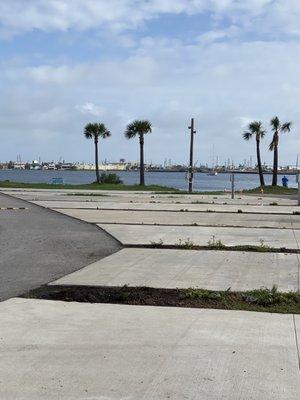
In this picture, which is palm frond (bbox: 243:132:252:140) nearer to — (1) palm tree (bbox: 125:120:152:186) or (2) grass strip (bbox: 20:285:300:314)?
(1) palm tree (bbox: 125:120:152:186)

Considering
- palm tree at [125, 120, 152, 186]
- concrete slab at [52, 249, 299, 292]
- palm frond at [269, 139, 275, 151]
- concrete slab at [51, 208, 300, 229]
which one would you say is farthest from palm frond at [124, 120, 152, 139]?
concrete slab at [52, 249, 299, 292]

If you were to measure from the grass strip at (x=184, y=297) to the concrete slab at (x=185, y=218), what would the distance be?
10400mm

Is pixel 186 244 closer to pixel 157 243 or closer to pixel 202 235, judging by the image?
pixel 157 243

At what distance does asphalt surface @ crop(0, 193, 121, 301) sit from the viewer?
922 cm

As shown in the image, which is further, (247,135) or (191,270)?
(247,135)

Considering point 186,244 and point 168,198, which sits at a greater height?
point 186,244

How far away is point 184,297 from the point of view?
25.2 ft

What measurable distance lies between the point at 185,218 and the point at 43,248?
28.5ft

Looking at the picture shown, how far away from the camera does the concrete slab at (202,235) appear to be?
13.9 m

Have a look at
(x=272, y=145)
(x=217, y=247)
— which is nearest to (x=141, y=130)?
(x=272, y=145)

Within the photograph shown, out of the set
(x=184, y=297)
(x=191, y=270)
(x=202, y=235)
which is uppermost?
(x=184, y=297)

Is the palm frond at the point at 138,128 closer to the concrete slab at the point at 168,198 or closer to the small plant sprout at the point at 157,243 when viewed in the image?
the concrete slab at the point at 168,198

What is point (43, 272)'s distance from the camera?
9734mm

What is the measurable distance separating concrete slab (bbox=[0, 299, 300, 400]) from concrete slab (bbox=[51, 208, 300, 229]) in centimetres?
1174
